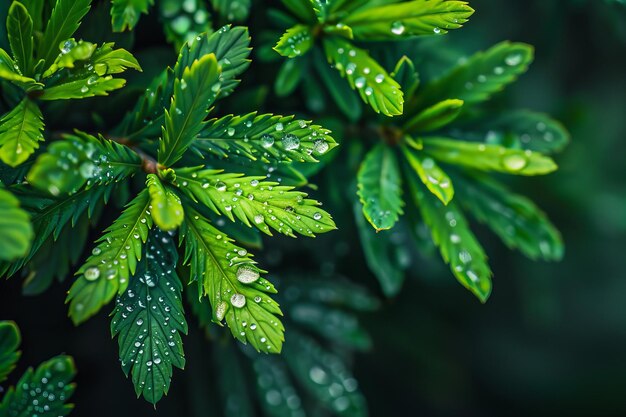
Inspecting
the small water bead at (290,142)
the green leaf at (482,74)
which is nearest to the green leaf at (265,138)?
the small water bead at (290,142)

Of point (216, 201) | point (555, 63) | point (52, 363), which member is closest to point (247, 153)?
point (216, 201)

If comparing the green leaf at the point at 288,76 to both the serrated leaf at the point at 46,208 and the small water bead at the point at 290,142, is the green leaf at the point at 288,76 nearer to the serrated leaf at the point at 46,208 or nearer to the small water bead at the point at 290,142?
the small water bead at the point at 290,142

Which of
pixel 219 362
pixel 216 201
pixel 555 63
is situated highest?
pixel 216 201

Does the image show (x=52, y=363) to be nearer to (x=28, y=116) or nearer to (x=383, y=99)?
(x=28, y=116)

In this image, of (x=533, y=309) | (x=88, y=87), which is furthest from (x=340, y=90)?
(x=533, y=309)

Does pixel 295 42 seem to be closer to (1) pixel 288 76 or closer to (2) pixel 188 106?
(1) pixel 288 76

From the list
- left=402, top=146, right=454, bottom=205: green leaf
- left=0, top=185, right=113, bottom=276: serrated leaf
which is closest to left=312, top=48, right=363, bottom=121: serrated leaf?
left=402, top=146, right=454, bottom=205: green leaf

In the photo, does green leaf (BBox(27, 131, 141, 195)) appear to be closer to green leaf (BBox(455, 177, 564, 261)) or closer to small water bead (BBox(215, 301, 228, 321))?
small water bead (BBox(215, 301, 228, 321))
